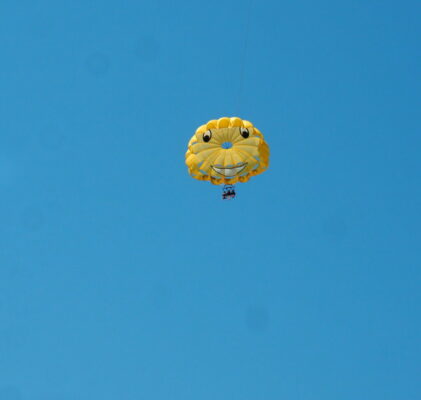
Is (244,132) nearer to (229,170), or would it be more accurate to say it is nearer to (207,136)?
(207,136)

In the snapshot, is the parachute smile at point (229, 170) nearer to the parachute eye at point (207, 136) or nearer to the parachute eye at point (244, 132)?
the parachute eye at point (207, 136)

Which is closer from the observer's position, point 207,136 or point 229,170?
point 207,136

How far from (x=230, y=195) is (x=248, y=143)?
201 inches

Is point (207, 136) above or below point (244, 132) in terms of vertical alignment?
above

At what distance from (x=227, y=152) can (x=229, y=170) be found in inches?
56.5

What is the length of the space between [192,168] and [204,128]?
3322 mm

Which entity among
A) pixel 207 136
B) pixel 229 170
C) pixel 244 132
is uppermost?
pixel 207 136

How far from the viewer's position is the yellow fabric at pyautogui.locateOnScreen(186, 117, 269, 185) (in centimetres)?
7556

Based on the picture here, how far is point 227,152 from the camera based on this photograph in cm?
7688

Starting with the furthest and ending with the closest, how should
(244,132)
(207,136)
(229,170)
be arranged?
(229,170), (207,136), (244,132)

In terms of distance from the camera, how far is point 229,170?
254 ft

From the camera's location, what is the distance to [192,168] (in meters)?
77.3

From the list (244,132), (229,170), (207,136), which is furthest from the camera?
(229,170)

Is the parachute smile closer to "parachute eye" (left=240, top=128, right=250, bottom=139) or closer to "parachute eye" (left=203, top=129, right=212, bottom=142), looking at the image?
"parachute eye" (left=203, top=129, right=212, bottom=142)
